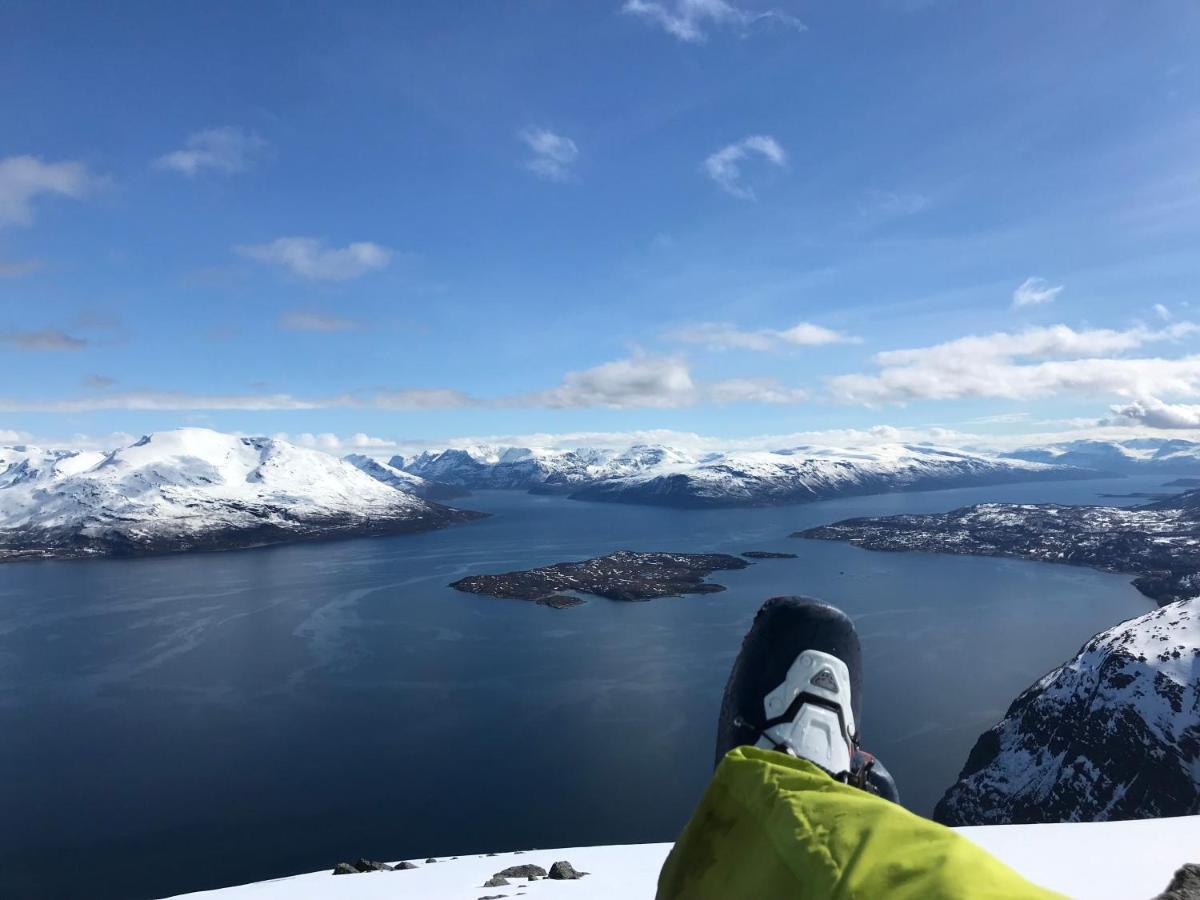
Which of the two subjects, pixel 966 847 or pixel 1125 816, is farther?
pixel 1125 816

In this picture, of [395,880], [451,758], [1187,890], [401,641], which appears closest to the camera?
[1187,890]

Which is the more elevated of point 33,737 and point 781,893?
point 781,893

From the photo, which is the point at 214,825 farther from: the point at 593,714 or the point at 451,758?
the point at 593,714

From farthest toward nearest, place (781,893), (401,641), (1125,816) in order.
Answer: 1. (401,641)
2. (1125,816)
3. (781,893)

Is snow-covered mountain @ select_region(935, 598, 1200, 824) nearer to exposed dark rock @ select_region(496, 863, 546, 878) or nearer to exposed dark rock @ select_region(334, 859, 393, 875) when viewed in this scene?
exposed dark rock @ select_region(496, 863, 546, 878)

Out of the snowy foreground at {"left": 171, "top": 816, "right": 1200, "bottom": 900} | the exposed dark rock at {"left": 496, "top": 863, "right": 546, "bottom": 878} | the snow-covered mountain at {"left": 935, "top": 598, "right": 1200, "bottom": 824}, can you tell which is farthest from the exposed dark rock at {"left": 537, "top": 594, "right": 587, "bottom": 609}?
the exposed dark rock at {"left": 496, "top": 863, "right": 546, "bottom": 878}

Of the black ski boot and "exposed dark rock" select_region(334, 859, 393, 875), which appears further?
"exposed dark rock" select_region(334, 859, 393, 875)

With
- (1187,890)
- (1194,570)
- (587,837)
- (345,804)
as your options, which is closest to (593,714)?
(587,837)

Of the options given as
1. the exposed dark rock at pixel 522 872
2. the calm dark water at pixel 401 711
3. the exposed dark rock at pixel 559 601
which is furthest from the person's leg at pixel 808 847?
the exposed dark rock at pixel 559 601
